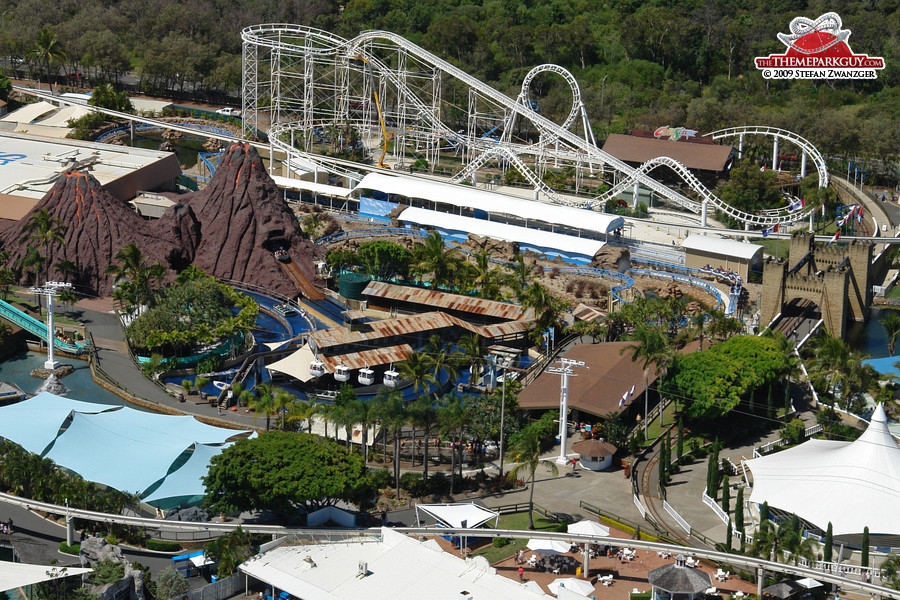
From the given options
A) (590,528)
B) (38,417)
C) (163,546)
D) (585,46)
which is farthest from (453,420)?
(585,46)

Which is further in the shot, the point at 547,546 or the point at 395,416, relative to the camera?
the point at 395,416

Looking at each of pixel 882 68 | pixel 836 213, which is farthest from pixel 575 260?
pixel 882 68

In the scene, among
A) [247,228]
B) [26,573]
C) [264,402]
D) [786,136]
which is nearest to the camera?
[26,573]

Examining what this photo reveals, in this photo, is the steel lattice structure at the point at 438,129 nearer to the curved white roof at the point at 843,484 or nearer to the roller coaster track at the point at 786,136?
the roller coaster track at the point at 786,136

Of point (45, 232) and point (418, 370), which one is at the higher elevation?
point (45, 232)

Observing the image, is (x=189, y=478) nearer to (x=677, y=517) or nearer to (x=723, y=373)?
(x=677, y=517)

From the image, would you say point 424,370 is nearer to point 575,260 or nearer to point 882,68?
point 575,260

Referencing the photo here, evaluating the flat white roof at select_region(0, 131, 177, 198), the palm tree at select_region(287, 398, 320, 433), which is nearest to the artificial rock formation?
the flat white roof at select_region(0, 131, 177, 198)
